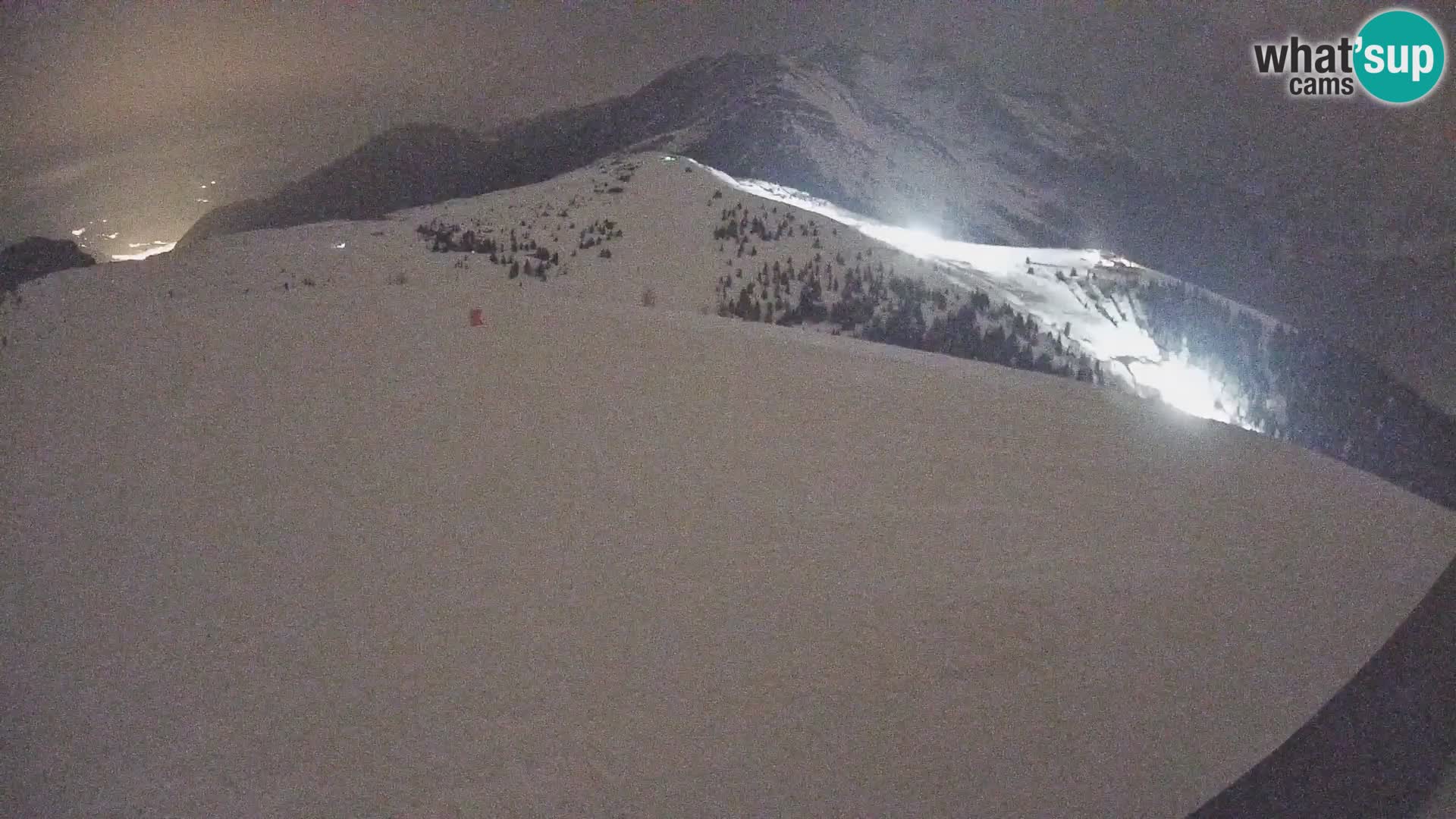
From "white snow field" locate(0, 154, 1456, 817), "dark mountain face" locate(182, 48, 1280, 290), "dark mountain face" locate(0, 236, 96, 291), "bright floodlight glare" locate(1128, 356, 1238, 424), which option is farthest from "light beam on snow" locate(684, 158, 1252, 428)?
"dark mountain face" locate(182, 48, 1280, 290)

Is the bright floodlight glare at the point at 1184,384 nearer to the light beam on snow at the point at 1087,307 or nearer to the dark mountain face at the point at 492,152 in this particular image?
the light beam on snow at the point at 1087,307

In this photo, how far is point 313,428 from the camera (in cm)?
426

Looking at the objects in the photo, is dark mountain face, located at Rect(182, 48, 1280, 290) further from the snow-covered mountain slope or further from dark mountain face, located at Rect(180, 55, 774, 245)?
the snow-covered mountain slope

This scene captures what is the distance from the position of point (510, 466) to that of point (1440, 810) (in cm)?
344

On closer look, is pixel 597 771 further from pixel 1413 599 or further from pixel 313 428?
pixel 1413 599

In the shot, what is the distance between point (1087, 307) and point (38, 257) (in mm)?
17838

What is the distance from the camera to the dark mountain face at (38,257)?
12.9 meters

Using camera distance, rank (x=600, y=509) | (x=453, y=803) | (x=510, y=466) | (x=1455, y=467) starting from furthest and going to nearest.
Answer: (x=1455, y=467) → (x=510, y=466) → (x=600, y=509) → (x=453, y=803)

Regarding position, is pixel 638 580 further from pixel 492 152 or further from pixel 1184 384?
pixel 492 152

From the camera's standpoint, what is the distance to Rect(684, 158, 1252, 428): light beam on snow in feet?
36.8

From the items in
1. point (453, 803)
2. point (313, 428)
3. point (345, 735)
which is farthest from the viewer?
point (313, 428)

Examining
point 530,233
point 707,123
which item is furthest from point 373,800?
point 707,123

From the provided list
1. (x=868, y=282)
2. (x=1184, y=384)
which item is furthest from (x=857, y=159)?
(x=868, y=282)

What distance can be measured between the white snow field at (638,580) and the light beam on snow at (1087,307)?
5776 mm
